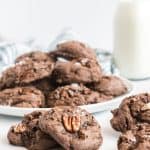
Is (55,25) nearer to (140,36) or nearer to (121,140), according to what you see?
(140,36)

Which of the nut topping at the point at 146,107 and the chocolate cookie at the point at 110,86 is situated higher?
the nut topping at the point at 146,107

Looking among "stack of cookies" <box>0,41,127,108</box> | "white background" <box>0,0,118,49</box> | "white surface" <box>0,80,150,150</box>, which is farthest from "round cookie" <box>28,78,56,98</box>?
"white background" <box>0,0,118,49</box>

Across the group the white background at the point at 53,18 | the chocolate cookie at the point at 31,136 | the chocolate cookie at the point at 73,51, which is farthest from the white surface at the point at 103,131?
the white background at the point at 53,18

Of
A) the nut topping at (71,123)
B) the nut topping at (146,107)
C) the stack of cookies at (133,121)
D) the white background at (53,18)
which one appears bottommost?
the white background at (53,18)

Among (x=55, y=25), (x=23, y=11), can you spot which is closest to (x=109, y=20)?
(x=55, y=25)

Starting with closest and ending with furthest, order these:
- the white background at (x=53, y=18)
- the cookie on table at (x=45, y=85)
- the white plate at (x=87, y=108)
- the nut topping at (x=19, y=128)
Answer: the nut topping at (x=19, y=128), the white plate at (x=87, y=108), the cookie on table at (x=45, y=85), the white background at (x=53, y=18)

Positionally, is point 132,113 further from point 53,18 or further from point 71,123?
point 53,18

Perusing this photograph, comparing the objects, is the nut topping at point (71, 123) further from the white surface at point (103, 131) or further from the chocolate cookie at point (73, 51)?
the chocolate cookie at point (73, 51)

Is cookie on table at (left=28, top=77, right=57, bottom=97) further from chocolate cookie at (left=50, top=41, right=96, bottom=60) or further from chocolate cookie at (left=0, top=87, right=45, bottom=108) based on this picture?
chocolate cookie at (left=50, top=41, right=96, bottom=60)
